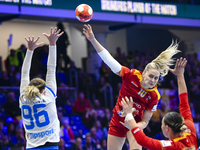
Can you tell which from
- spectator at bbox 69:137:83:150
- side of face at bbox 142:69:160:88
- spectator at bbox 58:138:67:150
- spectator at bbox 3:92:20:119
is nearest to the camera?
side of face at bbox 142:69:160:88

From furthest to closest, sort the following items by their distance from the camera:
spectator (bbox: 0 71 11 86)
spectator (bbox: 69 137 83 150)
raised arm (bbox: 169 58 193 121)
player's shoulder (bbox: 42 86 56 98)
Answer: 1. spectator (bbox: 0 71 11 86)
2. spectator (bbox: 69 137 83 150)
3. player's shoulder (bbox: 42 86 56 98)
4. raised arm (bbox: 169 58 193 121)

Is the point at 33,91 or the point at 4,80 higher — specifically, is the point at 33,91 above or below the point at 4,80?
above

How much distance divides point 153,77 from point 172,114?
1.43m

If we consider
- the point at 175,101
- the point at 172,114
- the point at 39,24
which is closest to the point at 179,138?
the point at 172,114

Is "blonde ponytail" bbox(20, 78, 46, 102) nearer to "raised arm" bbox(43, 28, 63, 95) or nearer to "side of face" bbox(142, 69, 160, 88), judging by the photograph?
"raised arm" bbox(43, 28, 63, 95)

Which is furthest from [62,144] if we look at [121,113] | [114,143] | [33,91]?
[33,91]

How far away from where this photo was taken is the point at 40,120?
3.92 meters

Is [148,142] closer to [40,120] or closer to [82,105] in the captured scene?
[40,120]

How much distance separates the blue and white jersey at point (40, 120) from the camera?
12.8 feet

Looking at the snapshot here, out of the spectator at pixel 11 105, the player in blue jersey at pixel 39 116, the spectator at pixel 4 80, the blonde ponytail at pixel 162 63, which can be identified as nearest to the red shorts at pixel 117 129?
the blonde ponytail at pixel 162 63

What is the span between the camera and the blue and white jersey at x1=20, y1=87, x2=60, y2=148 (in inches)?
154

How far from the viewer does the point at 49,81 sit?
163 inches

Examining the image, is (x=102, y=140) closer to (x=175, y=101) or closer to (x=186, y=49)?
(x=175, y=101)

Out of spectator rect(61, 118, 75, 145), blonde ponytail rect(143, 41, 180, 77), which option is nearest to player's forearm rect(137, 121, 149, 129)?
blonde ponytail rect(143, 41, 180, 77)
